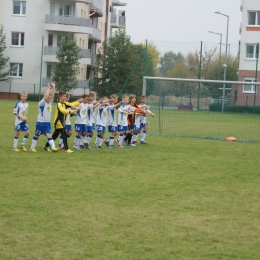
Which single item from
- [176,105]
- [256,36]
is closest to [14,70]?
[256,36]

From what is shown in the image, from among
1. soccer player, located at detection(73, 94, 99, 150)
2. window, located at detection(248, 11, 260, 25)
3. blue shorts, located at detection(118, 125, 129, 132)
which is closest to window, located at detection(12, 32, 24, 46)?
window, located at detection(248, 11, 260, 25)

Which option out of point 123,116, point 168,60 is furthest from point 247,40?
point 123,116

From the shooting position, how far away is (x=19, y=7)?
5709 centimetres

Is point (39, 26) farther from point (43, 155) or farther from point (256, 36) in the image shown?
point (43, 155)

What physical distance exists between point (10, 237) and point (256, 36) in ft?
163

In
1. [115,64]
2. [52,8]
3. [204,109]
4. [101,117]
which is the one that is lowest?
[101,117]

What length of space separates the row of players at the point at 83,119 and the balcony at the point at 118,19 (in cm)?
6267

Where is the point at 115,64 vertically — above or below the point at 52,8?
below

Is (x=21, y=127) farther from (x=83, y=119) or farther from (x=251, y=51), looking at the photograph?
(x=251, y=51)

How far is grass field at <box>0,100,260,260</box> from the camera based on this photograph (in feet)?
23.5

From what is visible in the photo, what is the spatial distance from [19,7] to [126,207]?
50.2 m

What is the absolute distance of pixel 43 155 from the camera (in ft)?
50.3

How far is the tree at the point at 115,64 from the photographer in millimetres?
47531

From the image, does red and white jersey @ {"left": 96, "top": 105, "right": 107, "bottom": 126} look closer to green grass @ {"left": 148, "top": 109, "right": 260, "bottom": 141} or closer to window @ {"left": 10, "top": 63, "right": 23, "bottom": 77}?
green grass @ {"left": 148, "top": 109, "right": 260, "bottom": 141}
